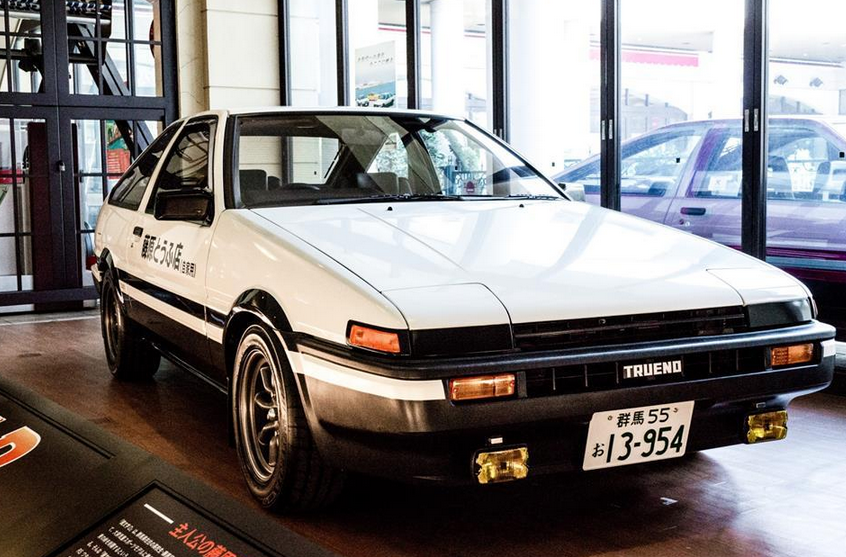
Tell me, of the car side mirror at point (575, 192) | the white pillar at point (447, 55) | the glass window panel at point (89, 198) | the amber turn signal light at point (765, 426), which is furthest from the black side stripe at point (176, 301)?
the glass window panel at point (89, 198)

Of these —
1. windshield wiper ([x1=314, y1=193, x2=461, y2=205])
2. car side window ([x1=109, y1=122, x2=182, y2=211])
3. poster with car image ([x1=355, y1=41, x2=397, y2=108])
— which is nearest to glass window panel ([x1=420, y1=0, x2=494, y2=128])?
poster with car image ([x1=355, y1=41, x2=397, y2=108])

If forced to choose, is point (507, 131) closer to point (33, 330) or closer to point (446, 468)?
point (33, 330)

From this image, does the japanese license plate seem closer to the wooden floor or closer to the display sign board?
the wooden floor

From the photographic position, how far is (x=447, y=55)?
771cm

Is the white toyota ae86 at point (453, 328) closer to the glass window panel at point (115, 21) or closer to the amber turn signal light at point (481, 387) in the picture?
the amber turn signal light at point (481, 387)

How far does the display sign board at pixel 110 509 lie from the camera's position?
2.15 meters

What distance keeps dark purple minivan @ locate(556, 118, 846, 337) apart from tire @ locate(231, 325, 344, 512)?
10.7 feet

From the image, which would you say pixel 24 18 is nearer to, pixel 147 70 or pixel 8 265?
pixel 147 70

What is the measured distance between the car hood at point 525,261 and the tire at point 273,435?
377mm

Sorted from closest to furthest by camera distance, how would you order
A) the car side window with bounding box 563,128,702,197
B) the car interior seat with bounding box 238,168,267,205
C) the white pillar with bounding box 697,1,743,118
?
1. the car interior seat with bounding box 238,168,267,205
2. the white pillar with bounding box 697,1,743,118
3. the car side window with bounding box 563,128,702,197

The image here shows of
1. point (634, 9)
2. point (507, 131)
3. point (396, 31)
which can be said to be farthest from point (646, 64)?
point (396, 31)

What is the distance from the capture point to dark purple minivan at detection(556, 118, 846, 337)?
504cm

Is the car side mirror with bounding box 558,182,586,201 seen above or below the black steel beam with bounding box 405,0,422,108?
below

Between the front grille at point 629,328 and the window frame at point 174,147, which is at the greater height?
the window frame at point 174,147
